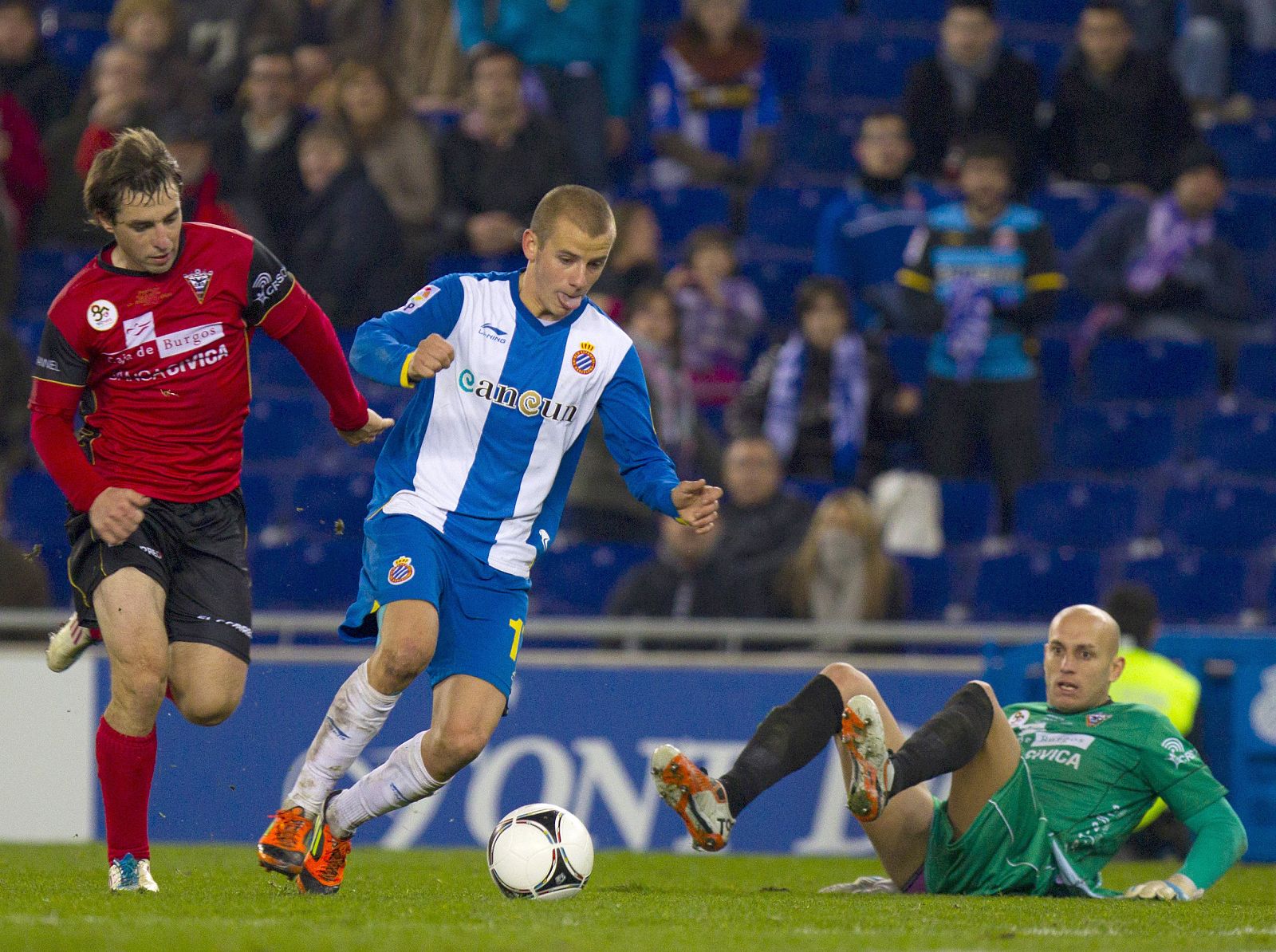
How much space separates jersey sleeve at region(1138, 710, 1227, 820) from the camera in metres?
6.59

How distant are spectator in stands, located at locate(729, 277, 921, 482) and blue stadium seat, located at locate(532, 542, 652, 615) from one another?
103 cm

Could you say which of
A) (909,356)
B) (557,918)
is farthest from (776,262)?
(557,918)

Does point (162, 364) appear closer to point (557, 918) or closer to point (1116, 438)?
point (557, 918)

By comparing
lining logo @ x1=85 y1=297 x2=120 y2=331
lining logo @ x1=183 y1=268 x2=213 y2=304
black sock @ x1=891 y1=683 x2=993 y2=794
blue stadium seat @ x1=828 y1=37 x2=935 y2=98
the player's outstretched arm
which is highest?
blue stadium seat @ x1=828 y1=37 x2=935 y2=98

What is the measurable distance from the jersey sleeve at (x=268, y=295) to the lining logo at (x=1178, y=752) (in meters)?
3.32

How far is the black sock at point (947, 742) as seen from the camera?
614 centimetres

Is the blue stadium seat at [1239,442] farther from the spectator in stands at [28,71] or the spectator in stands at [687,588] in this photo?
the spectator in stands at [28,71]

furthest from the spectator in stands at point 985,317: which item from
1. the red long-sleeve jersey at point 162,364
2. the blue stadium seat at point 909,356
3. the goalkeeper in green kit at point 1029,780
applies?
the red long-sleeve jersey at point 162,364

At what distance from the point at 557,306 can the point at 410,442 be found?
676mm

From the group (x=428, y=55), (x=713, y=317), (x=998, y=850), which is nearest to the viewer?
(x=998, y=850)

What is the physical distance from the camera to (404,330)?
21.0 ft

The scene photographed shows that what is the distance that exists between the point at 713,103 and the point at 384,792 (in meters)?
8.64

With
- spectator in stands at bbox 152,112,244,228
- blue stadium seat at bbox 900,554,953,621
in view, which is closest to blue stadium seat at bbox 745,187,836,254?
blue stadium seat at bbox 900,554,953,621

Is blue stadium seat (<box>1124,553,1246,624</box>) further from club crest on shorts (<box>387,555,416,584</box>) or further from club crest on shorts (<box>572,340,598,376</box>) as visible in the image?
club crest on shorts (<box>387,555,416,584</box>)
